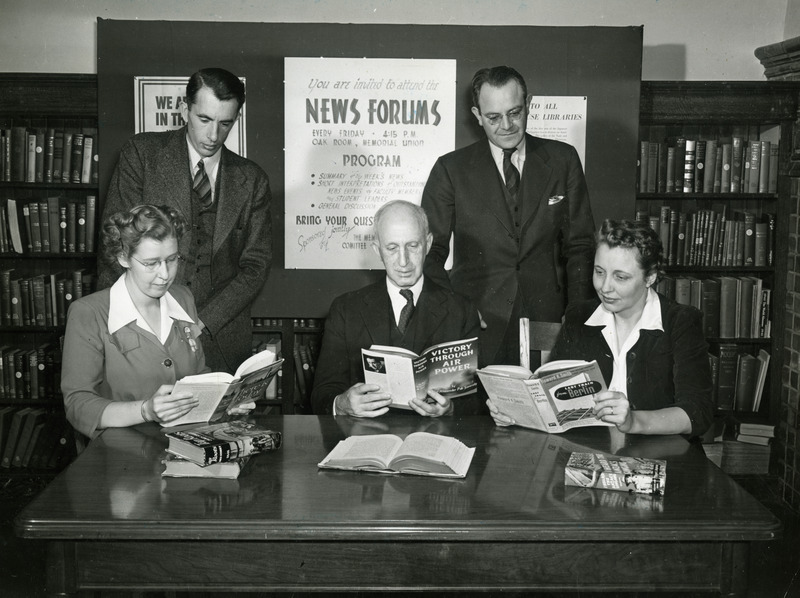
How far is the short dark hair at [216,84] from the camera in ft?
11.4

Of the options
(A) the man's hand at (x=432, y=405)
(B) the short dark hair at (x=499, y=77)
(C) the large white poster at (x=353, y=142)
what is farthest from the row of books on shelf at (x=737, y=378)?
(A) the man's hand at (x=432, y=405)

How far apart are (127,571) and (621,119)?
3389mm

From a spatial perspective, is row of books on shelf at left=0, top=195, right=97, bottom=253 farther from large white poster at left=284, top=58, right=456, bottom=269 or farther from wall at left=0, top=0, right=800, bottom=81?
large white poster at left=284, top=58, right=456, bottom=269

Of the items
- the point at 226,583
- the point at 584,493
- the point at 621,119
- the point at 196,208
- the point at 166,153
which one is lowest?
the point at 226,583

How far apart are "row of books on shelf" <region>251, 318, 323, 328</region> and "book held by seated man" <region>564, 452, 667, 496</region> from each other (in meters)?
2.65

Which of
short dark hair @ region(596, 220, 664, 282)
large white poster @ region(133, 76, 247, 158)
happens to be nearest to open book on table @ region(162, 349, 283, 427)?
short dark hair @ region(596, 220, 664, 282)

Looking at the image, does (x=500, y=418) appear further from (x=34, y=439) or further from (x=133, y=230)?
(x=34, y=439)

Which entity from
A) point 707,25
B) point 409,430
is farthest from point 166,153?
point 707,25

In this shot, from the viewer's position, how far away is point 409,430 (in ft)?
8.43

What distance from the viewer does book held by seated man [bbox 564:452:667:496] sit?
6.71 ft

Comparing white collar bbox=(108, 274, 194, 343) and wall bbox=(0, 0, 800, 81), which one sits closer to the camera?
white collar bbox=(108, 274, 194, 343)

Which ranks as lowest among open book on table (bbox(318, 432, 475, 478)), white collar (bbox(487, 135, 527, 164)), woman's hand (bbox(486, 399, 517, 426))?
open book on table (bbox(318, 432, 475, 478))

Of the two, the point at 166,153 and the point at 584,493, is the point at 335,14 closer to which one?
the point at 166,153

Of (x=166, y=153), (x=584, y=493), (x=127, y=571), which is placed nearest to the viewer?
(x=127, y=571)
